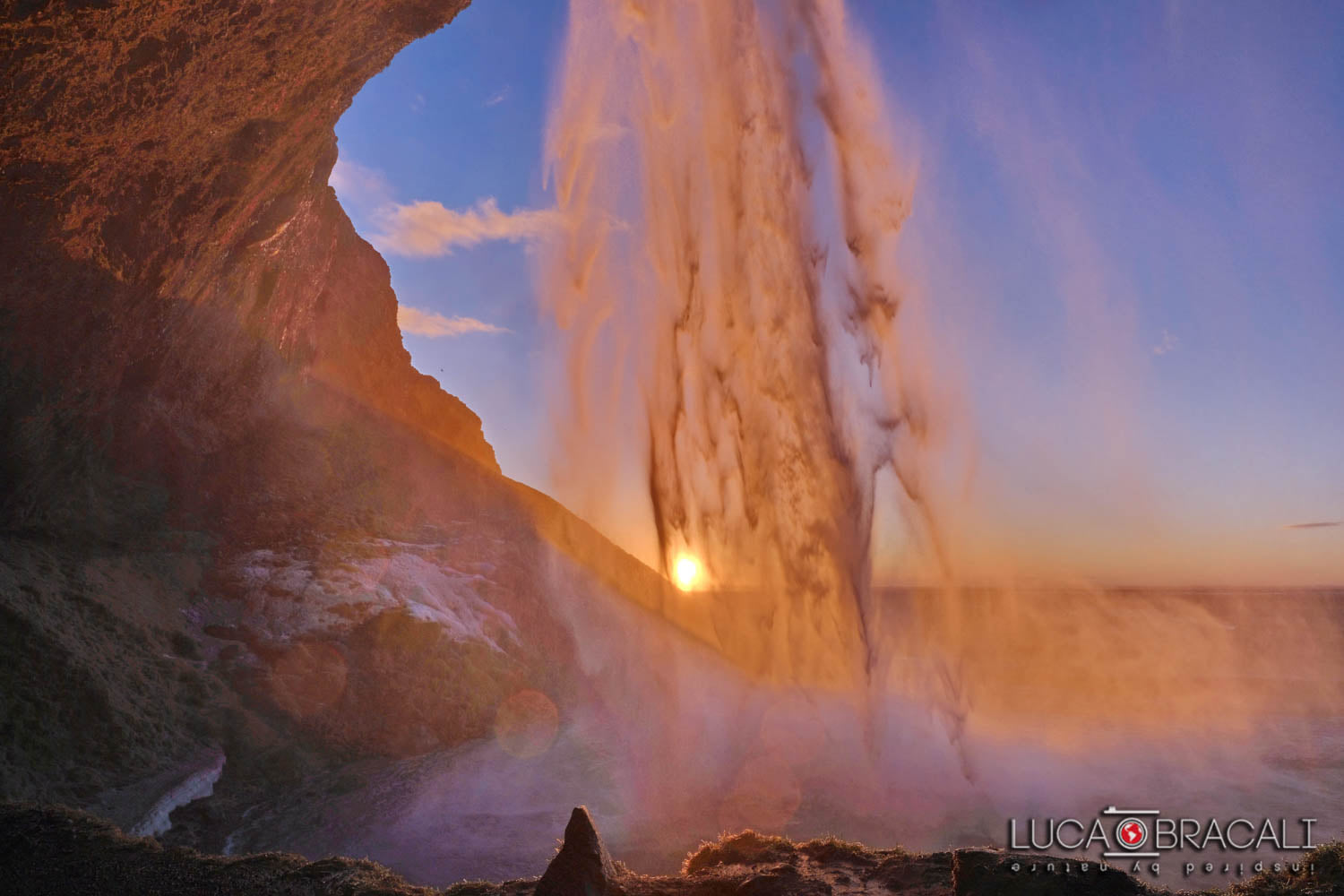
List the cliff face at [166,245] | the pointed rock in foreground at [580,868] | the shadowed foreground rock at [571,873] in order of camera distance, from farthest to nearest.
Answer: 1. the cliff face at [166,245]
2. the pointed rock in foreground at [580,868]
3. the shadowed foreground rock at [571,873]

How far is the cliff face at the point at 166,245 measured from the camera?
386 inches

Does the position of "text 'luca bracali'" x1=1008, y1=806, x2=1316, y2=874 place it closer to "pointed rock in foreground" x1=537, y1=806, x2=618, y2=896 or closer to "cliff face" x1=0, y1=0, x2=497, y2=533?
"pointed rock in foreground" x1=537, y1=806, x2=618, y2=896

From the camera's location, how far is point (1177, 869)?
12.5 m

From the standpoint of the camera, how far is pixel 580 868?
637 centimetres

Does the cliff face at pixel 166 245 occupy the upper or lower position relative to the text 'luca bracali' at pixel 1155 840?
upper

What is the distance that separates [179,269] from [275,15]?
7.47m

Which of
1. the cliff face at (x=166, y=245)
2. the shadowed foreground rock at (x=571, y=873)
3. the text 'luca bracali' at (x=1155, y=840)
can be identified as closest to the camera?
the shadowed foreground rock at (x=571, y=873)

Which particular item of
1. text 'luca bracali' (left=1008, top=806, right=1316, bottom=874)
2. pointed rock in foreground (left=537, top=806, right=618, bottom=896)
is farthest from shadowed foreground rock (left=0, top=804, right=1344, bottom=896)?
text 'luca bracali' (left=1008, top=806, right=1316, bottom=874)

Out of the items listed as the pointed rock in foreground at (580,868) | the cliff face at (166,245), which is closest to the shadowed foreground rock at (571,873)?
the pointed rock in foreground at (580,868)

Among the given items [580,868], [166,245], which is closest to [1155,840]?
[580,868]

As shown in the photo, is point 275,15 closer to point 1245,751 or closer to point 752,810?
point 752,810

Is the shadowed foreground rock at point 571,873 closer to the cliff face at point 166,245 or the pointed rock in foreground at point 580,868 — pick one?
the pointed rock in foreground at point 580,868

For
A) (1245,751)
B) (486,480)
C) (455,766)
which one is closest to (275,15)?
(455,766)

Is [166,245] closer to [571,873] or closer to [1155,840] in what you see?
[571,873]
